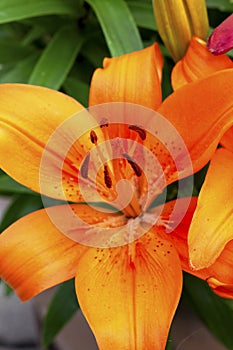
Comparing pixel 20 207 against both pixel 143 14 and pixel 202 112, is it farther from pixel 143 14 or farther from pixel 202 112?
pixel 202 112

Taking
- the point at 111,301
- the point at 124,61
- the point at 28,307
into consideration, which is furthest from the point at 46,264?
the point at 28,307

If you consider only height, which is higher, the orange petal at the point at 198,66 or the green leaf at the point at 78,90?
the orange petal at the point at 198,66

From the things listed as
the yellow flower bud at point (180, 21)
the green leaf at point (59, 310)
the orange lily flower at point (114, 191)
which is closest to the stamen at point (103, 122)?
the orange lily flower at point (114, 191)

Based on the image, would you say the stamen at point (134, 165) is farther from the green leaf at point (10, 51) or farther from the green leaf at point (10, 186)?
the green leaf at point (10, 51)

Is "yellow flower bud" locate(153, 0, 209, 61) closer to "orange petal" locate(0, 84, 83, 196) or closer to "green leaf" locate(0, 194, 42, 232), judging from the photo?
"orange petal" locate(0, 84, 83, 196)

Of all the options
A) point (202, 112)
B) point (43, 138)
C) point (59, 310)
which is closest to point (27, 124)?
point (43, 138)

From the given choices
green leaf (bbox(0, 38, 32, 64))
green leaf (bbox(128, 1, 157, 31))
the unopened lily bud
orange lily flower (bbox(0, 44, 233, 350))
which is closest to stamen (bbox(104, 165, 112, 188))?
orange lily flower (bbox(0, 44, 233, 350))

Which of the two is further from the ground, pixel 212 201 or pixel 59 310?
pixel 212 201
